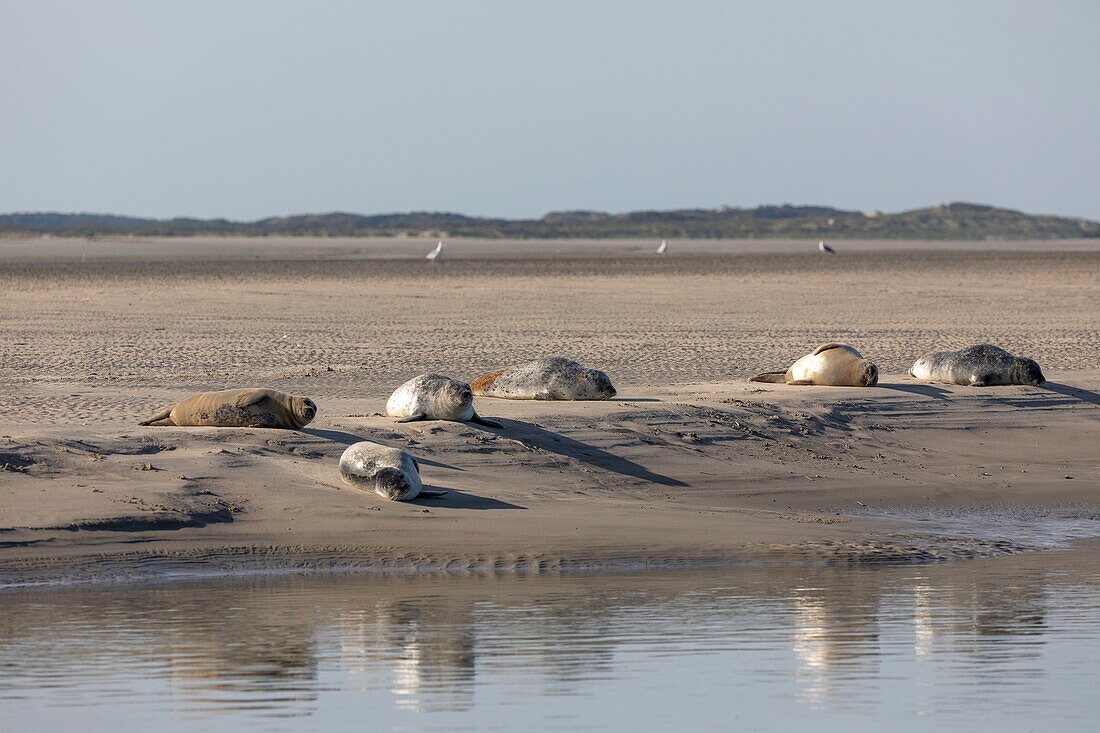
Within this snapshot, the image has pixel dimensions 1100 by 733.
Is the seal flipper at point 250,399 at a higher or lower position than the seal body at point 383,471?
higher

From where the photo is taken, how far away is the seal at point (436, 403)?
1187 centimetres

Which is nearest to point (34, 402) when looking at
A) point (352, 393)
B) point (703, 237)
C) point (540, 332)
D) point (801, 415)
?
point (352, 393)

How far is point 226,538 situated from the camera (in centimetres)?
973

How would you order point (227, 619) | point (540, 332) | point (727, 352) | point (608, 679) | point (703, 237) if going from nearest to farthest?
point (608, 679), point (227, 619), point (727, 352), point (540, 332), point (703, 237)

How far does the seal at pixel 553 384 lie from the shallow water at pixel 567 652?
3763 mm

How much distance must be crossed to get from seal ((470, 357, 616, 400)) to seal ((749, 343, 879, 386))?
2.07m

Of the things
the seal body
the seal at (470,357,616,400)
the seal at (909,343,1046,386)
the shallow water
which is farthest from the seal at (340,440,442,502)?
the seal at (909,343,1046,386)

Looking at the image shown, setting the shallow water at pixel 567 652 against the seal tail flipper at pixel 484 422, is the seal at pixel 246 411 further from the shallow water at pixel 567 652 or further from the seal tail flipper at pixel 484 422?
the shallow water at pixel 567 652

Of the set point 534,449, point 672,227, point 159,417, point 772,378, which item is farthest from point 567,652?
point 672,227

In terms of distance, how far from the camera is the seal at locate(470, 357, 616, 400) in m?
13.2

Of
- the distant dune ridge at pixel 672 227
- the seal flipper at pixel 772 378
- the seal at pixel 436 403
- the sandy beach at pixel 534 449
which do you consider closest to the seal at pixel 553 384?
the sandy beach at pixel 534 449

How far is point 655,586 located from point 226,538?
8.15 ft

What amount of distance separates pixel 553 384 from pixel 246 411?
108 inches

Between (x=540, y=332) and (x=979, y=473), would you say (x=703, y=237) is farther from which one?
(x=979, y=473)
